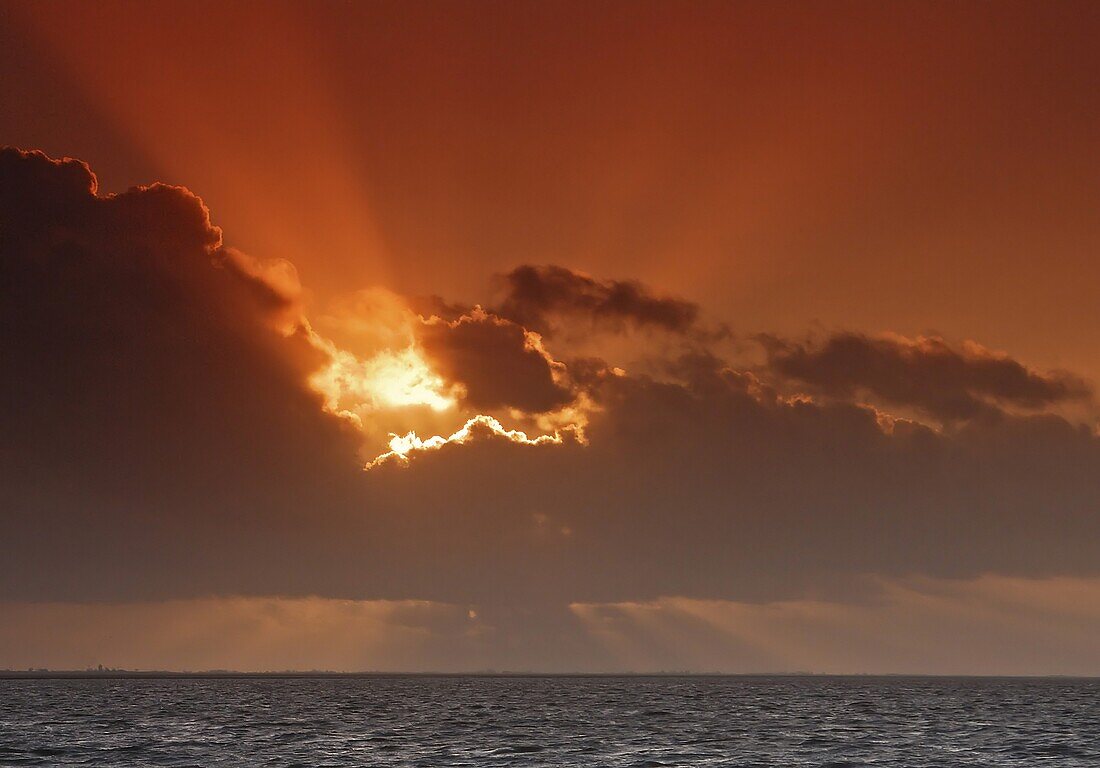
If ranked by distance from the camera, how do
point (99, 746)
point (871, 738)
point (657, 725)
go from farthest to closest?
point (657, 725) → point (871, 738) → point (99, 746)

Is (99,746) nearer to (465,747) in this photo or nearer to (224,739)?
(224,739)

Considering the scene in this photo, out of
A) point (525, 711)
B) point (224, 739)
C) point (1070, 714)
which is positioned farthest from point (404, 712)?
point (1070, 714)

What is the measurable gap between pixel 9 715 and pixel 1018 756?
118 meters

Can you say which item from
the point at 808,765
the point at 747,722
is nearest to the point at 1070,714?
the point at 747,722

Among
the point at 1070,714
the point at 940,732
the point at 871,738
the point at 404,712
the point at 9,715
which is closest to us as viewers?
the point at 871,738

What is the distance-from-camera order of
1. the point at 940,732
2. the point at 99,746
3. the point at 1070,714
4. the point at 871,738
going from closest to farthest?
1. the point at 99,746
2. the point at 871,738
3. the point at 940,732
4. the point at 1070,714

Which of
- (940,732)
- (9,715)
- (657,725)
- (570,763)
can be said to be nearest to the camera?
(570,763)

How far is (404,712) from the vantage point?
168000 mm

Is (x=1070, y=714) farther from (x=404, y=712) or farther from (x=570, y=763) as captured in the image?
(x=570, y=763)

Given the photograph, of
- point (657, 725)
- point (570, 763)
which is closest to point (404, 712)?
point (657, 725)

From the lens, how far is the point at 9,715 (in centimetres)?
15075

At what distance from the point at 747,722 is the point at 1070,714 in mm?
67671

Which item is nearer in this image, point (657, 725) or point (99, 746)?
point (99, 746)

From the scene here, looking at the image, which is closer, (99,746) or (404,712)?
(99,746)
